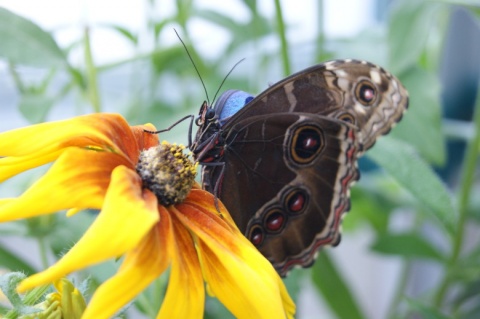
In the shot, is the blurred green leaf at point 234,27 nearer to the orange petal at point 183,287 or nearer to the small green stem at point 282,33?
the small green stem at point 282,33

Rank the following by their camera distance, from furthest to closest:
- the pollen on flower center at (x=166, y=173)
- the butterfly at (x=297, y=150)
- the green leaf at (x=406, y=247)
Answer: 1. the green leaf at (x=406, y=247)
2. the butterfly at (x=297, y=150)
3. the pollen on flower center at (x=166, y=173)

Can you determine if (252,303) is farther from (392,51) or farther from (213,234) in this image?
(392,51)

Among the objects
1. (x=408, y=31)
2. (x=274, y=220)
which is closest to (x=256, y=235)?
(x=274, y=220)

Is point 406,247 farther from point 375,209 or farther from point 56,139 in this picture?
point 56,139

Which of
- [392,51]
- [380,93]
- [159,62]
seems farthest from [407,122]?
[159,62]

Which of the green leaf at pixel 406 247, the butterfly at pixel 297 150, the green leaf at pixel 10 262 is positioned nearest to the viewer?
the butterfly at pixel 297 150

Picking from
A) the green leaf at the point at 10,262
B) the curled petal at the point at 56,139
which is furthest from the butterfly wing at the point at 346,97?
the green leaf at the point at 10,262

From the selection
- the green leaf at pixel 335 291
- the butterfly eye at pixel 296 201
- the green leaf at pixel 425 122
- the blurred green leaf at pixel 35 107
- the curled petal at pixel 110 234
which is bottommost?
the green leaf at pixel 335 291
